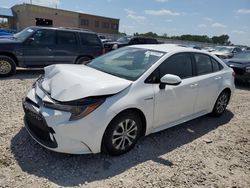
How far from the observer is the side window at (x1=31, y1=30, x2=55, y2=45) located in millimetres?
8531

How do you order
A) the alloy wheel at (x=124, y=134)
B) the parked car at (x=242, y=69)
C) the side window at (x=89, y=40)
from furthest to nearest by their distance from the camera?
the parked car at (x=242, y=69) < the side window at (x=89, y=40) < the alloy wheel at (x=124, y=134)

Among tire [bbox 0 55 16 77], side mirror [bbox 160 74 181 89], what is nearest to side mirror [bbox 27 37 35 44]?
tire [bbox 0 55 16 77]

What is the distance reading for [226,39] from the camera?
79938 mm

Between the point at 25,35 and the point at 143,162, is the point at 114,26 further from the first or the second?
the point at 143,162

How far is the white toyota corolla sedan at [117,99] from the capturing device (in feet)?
9.94

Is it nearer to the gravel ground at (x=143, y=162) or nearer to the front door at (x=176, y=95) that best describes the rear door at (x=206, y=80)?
the front door at (x=176, y=95)

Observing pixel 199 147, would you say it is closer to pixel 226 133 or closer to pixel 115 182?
pixel 226 133

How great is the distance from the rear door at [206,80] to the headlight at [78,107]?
2.36 metres

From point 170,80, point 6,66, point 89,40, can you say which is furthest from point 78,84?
point 89,40

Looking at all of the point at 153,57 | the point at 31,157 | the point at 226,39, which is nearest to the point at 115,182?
the point at 31,157

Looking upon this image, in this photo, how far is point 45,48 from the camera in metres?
8.72

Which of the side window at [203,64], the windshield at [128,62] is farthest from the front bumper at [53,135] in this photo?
the side window at [203,64]

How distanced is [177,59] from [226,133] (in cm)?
187

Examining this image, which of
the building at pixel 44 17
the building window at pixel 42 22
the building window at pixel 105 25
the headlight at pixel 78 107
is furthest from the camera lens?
the building window at pixel 105 25
